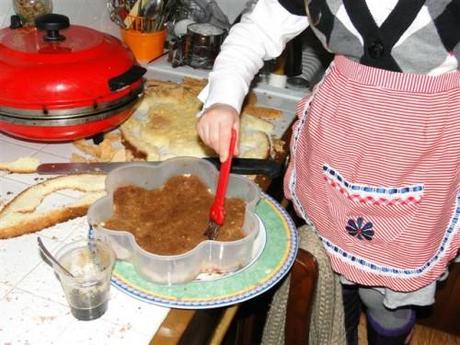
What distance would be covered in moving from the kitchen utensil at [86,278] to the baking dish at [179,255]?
0.03m

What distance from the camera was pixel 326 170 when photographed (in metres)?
0.83

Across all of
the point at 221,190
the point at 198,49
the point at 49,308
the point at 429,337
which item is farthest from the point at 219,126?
the point at 429,337

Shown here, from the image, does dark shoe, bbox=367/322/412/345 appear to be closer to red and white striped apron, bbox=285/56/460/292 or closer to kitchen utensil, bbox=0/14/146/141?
red and white striped apron, bbox=285/56/460/292

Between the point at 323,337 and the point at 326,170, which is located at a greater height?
the point at 326,170

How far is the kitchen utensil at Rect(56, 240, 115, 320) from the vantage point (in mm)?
618

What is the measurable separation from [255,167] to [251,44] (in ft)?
0.66

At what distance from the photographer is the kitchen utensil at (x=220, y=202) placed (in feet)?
2.27

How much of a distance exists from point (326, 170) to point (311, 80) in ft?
2.08

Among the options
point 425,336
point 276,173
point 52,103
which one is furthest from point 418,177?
point 425,336

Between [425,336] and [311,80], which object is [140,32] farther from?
[425,336]

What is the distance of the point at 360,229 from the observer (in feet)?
2.72

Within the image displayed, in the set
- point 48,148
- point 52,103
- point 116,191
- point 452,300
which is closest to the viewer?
point 116,191

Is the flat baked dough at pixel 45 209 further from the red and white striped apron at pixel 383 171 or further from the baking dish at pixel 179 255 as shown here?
the red and white striped apron at pixel 383 171

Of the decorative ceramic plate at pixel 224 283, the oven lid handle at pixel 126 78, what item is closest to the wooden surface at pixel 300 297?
the decorative ceramic plate at pixel 224 283
